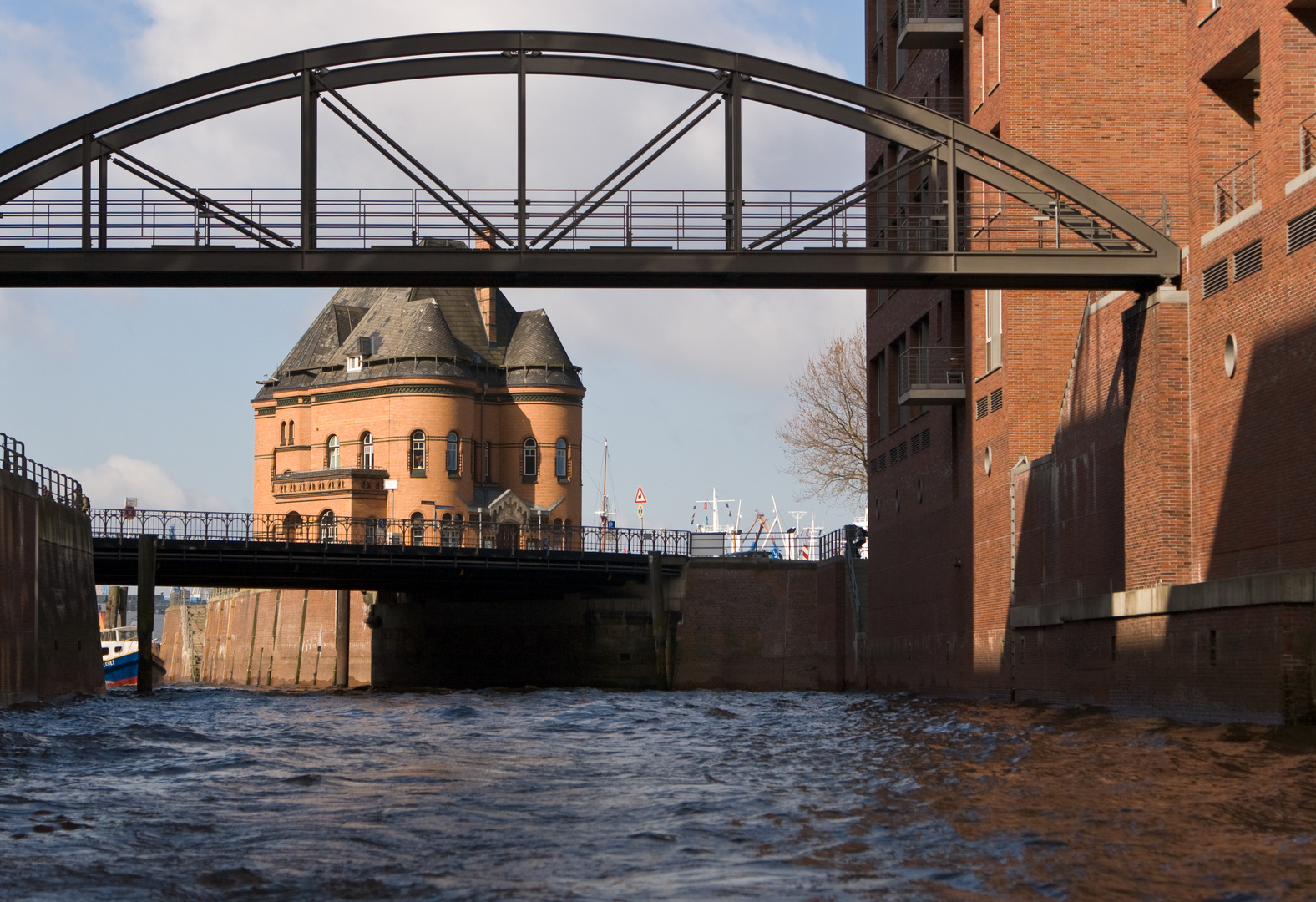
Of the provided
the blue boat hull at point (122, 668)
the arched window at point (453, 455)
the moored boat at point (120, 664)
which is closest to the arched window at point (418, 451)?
the arched window at point (453, 455)

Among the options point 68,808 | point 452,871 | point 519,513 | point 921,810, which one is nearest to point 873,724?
point 921,810

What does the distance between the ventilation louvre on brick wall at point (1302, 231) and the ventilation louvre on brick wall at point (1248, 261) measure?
1081 mm

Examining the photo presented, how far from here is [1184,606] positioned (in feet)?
72.8

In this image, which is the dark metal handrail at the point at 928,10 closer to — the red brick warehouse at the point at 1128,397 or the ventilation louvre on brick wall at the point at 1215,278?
the red brick warehouse at the point at 1128,397

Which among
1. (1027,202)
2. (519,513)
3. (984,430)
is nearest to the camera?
(1027,202)

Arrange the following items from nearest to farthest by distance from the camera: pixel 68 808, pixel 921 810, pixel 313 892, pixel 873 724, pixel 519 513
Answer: pixel 313 892, pixel 921 810, pixel 68 808, pixel 873 724, pixel 519 513

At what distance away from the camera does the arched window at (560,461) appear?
83125 millimetres

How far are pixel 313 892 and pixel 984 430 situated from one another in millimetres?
27137

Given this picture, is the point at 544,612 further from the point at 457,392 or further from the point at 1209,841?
the point at 1209,841

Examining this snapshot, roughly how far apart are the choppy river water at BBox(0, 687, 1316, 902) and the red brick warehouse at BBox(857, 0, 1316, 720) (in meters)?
1.76

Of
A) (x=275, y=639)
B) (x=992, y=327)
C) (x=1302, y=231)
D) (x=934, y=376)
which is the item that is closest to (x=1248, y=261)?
(x=1302, y=231)

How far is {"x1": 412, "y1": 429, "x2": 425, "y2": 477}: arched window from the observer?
78.7 meters

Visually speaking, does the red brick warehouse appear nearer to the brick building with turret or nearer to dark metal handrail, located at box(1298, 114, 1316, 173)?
dark metal handrail, located at box(1298, 114, 1316, 173)

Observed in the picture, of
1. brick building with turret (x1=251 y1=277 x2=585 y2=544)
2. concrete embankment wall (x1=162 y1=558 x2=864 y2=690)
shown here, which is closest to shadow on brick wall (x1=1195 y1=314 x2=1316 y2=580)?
concrete embankment wall (x1=162 y1=558 x2=864 y2=690)
